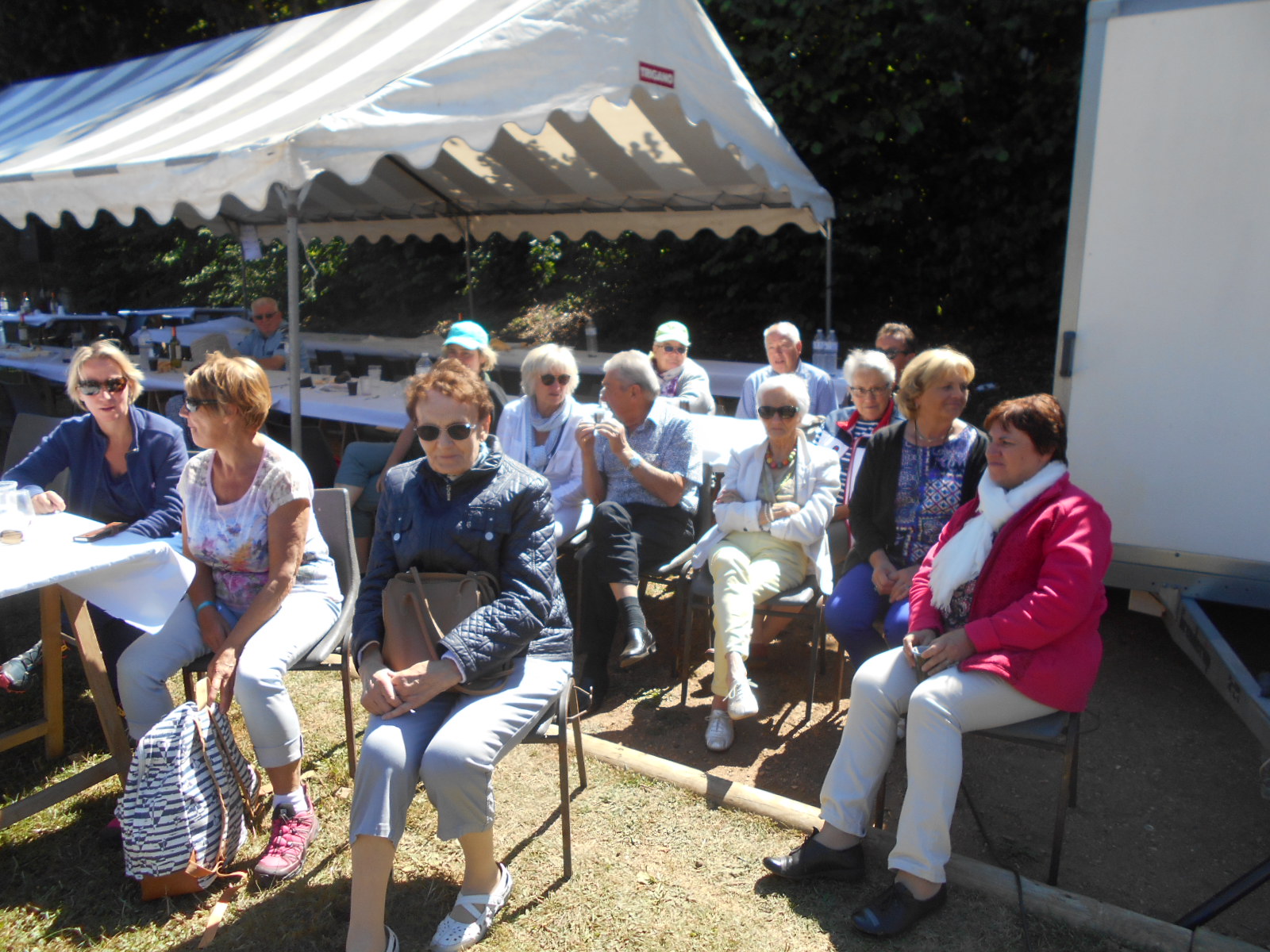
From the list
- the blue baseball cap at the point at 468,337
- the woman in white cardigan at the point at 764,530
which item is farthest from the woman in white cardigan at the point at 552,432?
the blue baseball cap at the point at 468,337

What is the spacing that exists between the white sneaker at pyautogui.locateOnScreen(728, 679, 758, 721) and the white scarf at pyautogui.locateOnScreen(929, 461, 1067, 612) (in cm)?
77

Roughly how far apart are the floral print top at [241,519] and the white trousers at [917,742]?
5.63ft

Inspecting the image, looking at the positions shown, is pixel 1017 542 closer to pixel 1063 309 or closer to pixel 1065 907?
pixel 1065 907

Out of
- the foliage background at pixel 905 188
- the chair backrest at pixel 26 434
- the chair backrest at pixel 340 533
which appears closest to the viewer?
the chair backrest at pixel 340 533

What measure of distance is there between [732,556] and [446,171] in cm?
615

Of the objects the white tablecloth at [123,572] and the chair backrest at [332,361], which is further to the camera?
the chair backrest at [332,361]

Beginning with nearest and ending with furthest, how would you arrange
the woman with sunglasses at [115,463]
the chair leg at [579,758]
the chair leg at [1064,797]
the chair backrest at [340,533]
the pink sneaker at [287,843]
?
the chair leg at [1064,797], the pink sneaker at [287,843], the chair leg at [579,758], the chair backrest at [340,533], the woman with sunglasses at [115,463]

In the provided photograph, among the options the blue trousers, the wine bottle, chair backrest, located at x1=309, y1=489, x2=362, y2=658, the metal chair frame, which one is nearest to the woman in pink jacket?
the blue trousers

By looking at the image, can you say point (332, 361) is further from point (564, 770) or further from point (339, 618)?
point (564, 770)

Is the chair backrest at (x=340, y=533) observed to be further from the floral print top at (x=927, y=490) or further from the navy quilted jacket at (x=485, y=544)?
the floral print top at (x=927, y=490)

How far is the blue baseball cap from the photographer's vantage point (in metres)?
4.79

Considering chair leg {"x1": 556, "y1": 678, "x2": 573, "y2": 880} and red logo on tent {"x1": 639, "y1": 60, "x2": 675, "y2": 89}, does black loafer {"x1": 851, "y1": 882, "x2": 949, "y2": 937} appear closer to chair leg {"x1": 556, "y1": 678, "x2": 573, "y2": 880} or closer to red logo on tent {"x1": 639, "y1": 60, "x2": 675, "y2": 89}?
chair leg {"x1": 556, "y1": 678, "x2": 573, "y2": 880}

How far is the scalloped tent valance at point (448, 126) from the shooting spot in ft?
15.4

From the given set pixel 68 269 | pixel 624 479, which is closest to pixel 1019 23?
pixel 624 479
